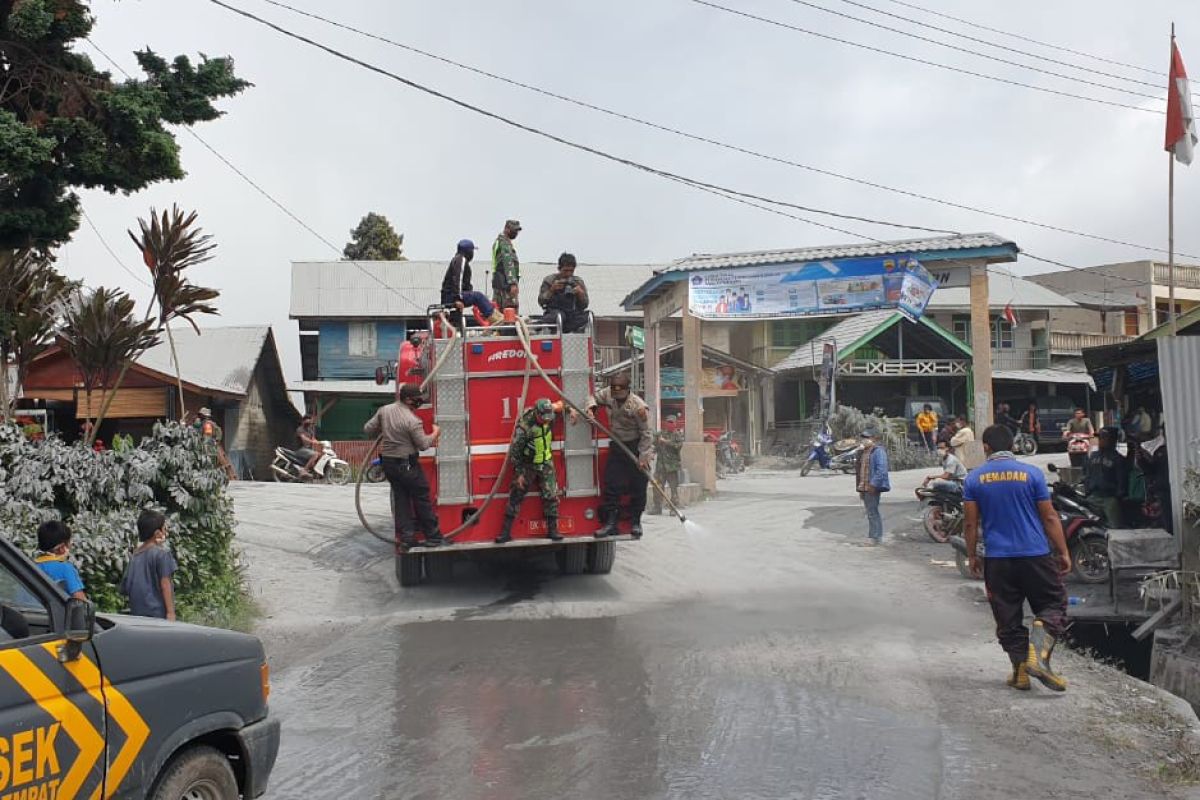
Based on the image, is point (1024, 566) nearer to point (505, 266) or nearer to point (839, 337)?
point (505, 266)

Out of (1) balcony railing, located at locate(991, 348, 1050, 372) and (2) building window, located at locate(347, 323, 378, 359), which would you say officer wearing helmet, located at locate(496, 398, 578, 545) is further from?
(1) balcony railing, located at locate(991, 348, 1050, 372)

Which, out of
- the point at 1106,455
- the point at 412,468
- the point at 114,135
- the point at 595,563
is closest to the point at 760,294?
the point at 1106,455

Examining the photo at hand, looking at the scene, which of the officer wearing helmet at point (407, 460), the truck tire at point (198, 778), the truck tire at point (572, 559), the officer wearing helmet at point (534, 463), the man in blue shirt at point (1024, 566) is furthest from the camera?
the truck tire at point (572, 559)

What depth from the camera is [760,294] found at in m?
19.0

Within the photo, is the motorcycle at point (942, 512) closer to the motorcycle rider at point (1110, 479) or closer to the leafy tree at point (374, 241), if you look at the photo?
the motorcycle rider at point (1110, 479)

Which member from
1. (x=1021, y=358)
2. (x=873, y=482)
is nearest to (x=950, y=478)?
(x=873, y=482)

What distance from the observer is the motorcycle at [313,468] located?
1014 inches

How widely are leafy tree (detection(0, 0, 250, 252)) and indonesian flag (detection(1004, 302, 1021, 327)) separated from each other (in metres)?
34.7

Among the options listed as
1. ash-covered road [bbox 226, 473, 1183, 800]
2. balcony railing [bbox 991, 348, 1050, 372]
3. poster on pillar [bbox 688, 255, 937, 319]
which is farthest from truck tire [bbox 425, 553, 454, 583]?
balcony railing [bbox 991, 348, 1050, 372]

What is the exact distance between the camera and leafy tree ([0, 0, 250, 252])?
346 inches

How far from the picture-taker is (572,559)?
1198 centimetres

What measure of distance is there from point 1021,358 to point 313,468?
27974 millimetres

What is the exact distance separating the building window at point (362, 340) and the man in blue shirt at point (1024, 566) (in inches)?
1322

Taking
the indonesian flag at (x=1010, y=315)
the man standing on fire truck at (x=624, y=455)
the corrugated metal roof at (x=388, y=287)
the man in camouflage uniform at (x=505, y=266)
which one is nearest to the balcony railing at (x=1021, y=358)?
the indonesian flag at (x=1010, y=315)
